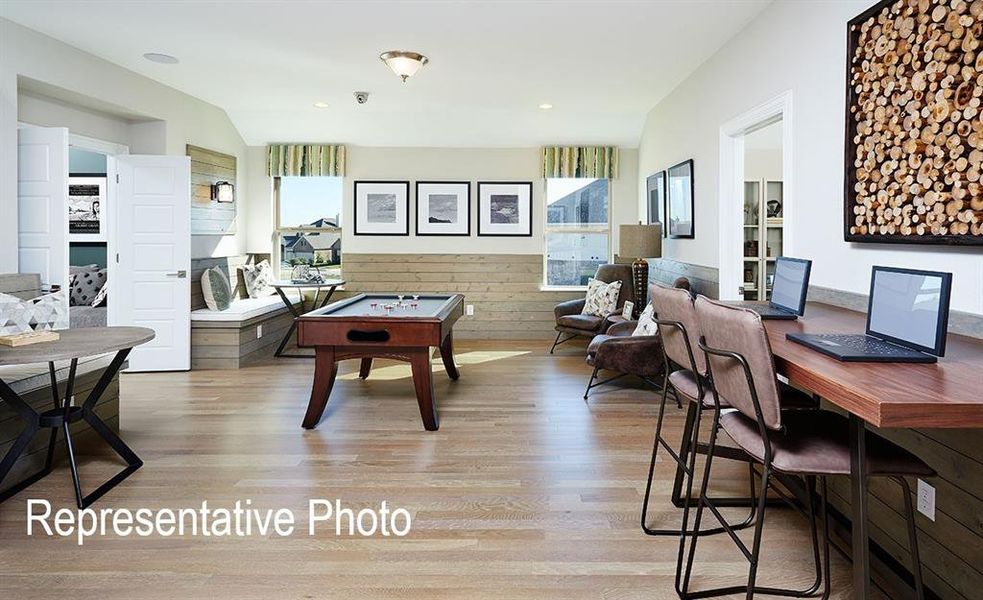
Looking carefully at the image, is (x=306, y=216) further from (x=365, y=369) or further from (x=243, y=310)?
(x=365, y=369)

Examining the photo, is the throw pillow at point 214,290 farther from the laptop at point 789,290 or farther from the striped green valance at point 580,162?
the laptop at point 789,290

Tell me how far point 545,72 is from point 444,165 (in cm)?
281

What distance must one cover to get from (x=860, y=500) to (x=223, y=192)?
680cm

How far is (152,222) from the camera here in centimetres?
579

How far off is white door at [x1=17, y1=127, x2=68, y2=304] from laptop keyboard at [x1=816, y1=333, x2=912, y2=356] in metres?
4.77

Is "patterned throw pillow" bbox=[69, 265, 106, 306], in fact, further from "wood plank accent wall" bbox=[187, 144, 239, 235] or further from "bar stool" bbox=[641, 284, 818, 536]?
"bar stool" bbox=[641, 284, 818, 536]

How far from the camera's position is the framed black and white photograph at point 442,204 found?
7.91 metres

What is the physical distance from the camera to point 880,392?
1.40 metres

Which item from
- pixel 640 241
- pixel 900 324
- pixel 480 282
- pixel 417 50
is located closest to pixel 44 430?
pixel 417 50

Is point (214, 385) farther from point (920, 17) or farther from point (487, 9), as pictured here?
point (920, 17)

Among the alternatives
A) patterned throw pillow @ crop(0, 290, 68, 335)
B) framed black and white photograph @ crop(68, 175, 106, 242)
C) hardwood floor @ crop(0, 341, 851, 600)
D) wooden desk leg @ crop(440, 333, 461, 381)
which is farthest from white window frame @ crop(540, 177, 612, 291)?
patterned throw pillow @ crop(0, 290, 68, 335)

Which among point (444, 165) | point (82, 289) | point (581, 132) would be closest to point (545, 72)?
point (581, 132)

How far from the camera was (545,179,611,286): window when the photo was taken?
801cm

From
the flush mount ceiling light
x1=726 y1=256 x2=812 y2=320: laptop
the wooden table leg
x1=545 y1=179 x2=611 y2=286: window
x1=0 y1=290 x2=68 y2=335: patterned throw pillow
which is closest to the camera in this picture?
x1=726 y1=256 x2=812 y2=320: laptop
